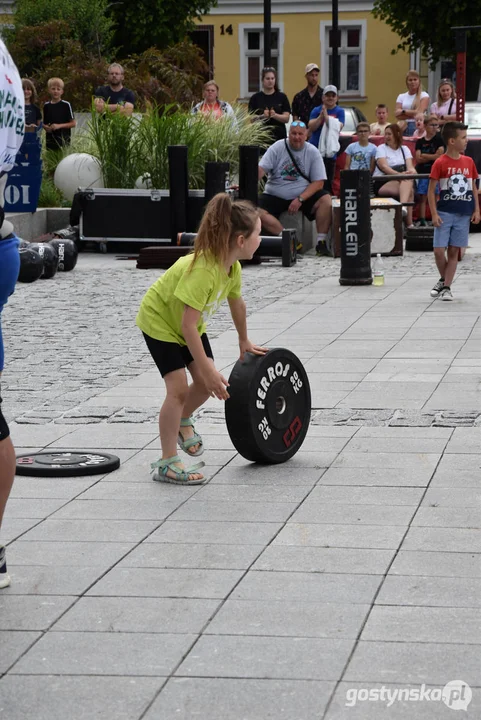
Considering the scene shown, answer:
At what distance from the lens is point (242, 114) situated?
18.0 metres

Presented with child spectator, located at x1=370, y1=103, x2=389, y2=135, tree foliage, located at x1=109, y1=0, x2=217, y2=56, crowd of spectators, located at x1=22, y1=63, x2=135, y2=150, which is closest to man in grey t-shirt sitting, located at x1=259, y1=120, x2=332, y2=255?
crowd of spectators, located at x1=22, y1=63, x2=135, y2=150

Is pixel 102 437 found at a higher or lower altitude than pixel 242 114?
lower

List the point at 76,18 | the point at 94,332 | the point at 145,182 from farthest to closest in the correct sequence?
the point at 76,18 → the point at 145,182 → the point at 94,332

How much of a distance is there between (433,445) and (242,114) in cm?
1219

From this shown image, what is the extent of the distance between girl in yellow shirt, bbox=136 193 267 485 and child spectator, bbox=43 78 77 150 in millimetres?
13009

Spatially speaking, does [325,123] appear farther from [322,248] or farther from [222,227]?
[222,227]

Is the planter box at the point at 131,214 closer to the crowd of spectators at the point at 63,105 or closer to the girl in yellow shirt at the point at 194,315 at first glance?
the crowd of spectators at the point at 63,105

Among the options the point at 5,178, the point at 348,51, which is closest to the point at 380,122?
the point at 5,178

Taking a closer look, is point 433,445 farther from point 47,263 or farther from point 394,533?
point 47,263

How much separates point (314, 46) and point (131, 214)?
2959 centimetres

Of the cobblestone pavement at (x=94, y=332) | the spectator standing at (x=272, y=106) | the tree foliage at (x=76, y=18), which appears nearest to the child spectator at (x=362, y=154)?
the spectator standing at (x=272, y=106)

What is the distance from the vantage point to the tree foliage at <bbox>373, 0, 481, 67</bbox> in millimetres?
34625

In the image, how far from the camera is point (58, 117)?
61.4 ft

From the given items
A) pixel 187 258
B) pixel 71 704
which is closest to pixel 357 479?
pixel 187 258
